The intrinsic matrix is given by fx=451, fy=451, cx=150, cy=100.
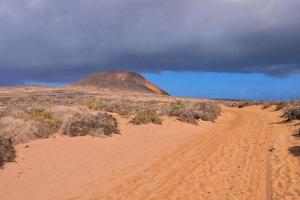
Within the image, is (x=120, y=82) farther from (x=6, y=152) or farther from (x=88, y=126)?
(x=6, y=152)

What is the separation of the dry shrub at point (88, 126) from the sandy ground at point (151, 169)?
1.60 feet

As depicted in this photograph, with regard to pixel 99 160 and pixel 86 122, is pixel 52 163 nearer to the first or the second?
pixel 99 160

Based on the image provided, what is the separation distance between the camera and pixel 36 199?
10.1 m

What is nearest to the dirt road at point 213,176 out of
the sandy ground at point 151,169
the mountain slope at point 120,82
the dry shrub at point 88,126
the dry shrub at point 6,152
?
the sandy ground at point 151,169

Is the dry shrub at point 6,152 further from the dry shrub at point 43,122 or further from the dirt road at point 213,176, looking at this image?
the dirt road at point 213,176

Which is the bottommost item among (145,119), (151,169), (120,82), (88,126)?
(151,169)

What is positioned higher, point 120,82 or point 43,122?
point 120,82

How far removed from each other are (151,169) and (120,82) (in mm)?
121499

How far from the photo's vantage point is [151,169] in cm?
1329

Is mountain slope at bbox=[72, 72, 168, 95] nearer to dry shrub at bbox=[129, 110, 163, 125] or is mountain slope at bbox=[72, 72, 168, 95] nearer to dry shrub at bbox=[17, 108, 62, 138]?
dry shrub at bbox=[129, 110, 163, 125]

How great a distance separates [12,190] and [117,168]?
11.8 feet

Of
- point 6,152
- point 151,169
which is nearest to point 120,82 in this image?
point 6,152

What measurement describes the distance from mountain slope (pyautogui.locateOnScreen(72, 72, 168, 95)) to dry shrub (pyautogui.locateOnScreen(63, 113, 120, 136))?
10647 centimetres

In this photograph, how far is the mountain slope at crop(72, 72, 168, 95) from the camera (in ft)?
429
